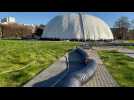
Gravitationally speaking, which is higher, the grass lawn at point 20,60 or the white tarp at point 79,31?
the white tarp at point 79,31

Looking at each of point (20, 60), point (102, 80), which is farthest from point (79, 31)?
point (20, 60)

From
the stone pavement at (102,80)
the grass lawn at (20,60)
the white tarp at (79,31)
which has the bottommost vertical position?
the stone pavement at (102,80)

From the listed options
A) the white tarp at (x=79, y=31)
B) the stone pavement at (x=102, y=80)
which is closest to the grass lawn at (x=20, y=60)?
the white tarp at (x=79, y=31)

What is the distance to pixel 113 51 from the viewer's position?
36.2 feet

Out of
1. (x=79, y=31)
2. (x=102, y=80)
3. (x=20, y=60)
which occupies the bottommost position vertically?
(x=102, y=80)

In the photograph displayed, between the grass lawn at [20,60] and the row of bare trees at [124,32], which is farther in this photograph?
the grass lawn at [20,60]

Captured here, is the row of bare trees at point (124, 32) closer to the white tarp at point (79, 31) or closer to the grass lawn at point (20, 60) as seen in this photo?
the white tarp at point (79, 31)

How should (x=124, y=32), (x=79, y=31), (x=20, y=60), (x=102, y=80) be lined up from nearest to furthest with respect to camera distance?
(x=124, y=32) < (x=79, y=31) < (x=102, y=80) < (x=20, y=60)

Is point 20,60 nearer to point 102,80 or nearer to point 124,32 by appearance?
point 102,80

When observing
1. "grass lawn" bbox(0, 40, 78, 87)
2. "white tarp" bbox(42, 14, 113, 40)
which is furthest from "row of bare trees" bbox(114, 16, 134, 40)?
"grass lawn" bbox(0, 40, 78, 87)

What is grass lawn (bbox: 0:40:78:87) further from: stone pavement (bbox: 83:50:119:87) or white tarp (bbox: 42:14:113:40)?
stone pavement (bbox: 83:50:119:87)
